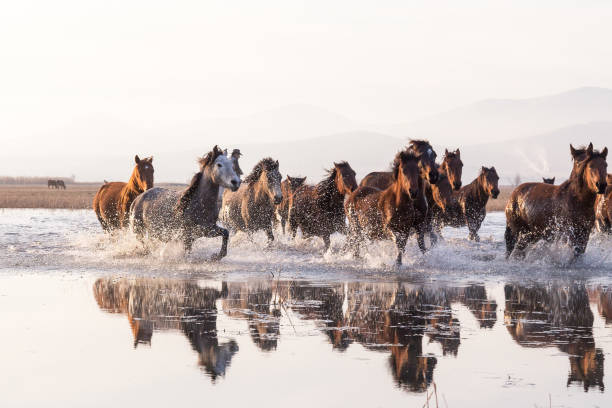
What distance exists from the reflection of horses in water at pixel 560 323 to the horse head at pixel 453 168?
6.27m

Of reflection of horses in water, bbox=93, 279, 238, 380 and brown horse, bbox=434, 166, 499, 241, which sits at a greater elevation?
brown horse, bbox=434, 166, 499, 241

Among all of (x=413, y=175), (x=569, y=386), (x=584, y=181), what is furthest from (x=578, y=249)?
(x=569, y=386)

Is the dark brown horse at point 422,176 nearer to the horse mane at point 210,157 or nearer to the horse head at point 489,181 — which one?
the horse mane at point 210,157

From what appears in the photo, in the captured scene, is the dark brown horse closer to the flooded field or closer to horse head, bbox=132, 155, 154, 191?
the flooded field

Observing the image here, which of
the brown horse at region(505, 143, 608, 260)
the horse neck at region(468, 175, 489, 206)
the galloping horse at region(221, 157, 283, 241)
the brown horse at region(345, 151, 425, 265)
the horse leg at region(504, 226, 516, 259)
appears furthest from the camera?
the horse neck at region(468, 175, 489, 206)

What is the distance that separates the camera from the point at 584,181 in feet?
44.8

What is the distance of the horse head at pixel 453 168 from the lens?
57.6 ft

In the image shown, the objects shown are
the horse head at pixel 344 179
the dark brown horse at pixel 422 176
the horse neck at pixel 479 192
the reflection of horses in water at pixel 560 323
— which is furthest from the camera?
the horse neck at pixel 479 192

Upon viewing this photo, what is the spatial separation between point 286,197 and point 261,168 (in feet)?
7.48

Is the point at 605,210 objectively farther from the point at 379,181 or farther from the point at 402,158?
the point at 402,158

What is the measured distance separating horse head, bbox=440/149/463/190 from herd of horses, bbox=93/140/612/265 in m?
0.03

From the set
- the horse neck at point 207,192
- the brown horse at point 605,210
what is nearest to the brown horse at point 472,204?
the brown horse at point 605,210

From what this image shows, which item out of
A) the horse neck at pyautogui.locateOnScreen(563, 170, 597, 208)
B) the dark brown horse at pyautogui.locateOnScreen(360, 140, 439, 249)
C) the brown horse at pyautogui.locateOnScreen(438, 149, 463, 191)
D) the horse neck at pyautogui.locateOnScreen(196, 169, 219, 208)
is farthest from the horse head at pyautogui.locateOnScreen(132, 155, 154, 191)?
the horse neck at pyautogui.locateOnScreen(563, 170, 597, 208)

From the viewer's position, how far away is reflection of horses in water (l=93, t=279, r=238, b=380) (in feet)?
22.2
